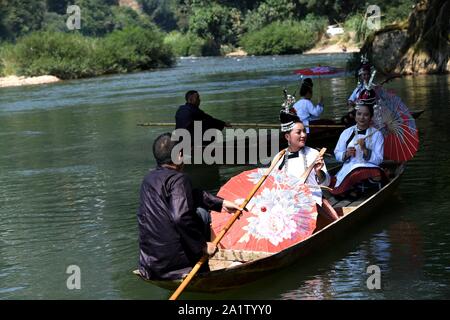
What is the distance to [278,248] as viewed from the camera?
7918 millimetres

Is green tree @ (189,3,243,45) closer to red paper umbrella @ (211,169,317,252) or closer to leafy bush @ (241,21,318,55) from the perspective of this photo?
leafy bush @ (241,21,318,55)

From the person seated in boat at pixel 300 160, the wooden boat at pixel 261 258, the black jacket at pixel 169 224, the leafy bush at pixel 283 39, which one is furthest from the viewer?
the leafy bush at pixel 283 39

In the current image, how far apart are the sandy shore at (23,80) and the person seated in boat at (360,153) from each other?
4342 centimetres

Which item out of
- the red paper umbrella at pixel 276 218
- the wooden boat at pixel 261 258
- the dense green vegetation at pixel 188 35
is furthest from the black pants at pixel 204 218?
the dense green vegetation at pixel 188 35

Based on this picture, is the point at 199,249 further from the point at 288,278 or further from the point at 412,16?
the point at 412,16

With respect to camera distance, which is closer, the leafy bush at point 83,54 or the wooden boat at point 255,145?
the wooden boat at point 255,145

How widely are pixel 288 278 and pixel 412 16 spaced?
25885 millimetres

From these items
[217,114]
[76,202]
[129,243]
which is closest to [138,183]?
[76,202]

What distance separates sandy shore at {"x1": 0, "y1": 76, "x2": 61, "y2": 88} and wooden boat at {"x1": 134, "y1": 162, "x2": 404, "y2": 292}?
Result: 145ft

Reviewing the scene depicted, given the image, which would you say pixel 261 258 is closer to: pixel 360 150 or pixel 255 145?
pixel 360 150

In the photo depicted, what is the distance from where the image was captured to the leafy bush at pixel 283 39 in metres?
69.6

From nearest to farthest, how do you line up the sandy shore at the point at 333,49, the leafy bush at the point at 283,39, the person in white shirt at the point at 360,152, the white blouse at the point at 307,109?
the person in white shirt at the point at 360,152, the white blouse at the point at 307,109, the sandy shore at the point at 333,49, the leafy bush at the point at 283,39

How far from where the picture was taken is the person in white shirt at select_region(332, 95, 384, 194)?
9578mm

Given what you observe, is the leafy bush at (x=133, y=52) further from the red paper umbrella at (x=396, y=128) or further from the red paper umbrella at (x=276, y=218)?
the red paper umbrella at (x=276, y=218)
